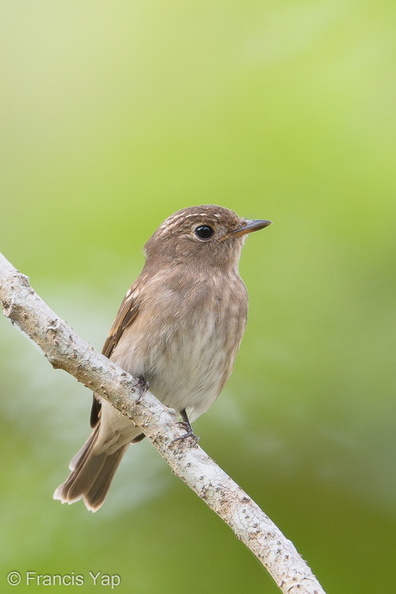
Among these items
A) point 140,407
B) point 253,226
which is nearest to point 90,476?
point 140,407

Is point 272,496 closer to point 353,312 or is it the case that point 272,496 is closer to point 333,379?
point 333,379

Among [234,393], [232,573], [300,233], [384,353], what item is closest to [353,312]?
[384,353]

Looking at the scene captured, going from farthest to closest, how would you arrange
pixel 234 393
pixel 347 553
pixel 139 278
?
pixel 139 278, pixel 234 393, pixel 347 553

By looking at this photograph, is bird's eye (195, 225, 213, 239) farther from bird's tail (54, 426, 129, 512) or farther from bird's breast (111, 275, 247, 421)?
bird's tail (54, 426, 129, 512)

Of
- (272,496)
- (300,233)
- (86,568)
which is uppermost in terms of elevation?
(300,233)

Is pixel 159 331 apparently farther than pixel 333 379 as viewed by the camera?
Yes

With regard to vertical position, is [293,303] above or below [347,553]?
above

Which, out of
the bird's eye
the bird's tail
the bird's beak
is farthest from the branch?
the bird's eye
